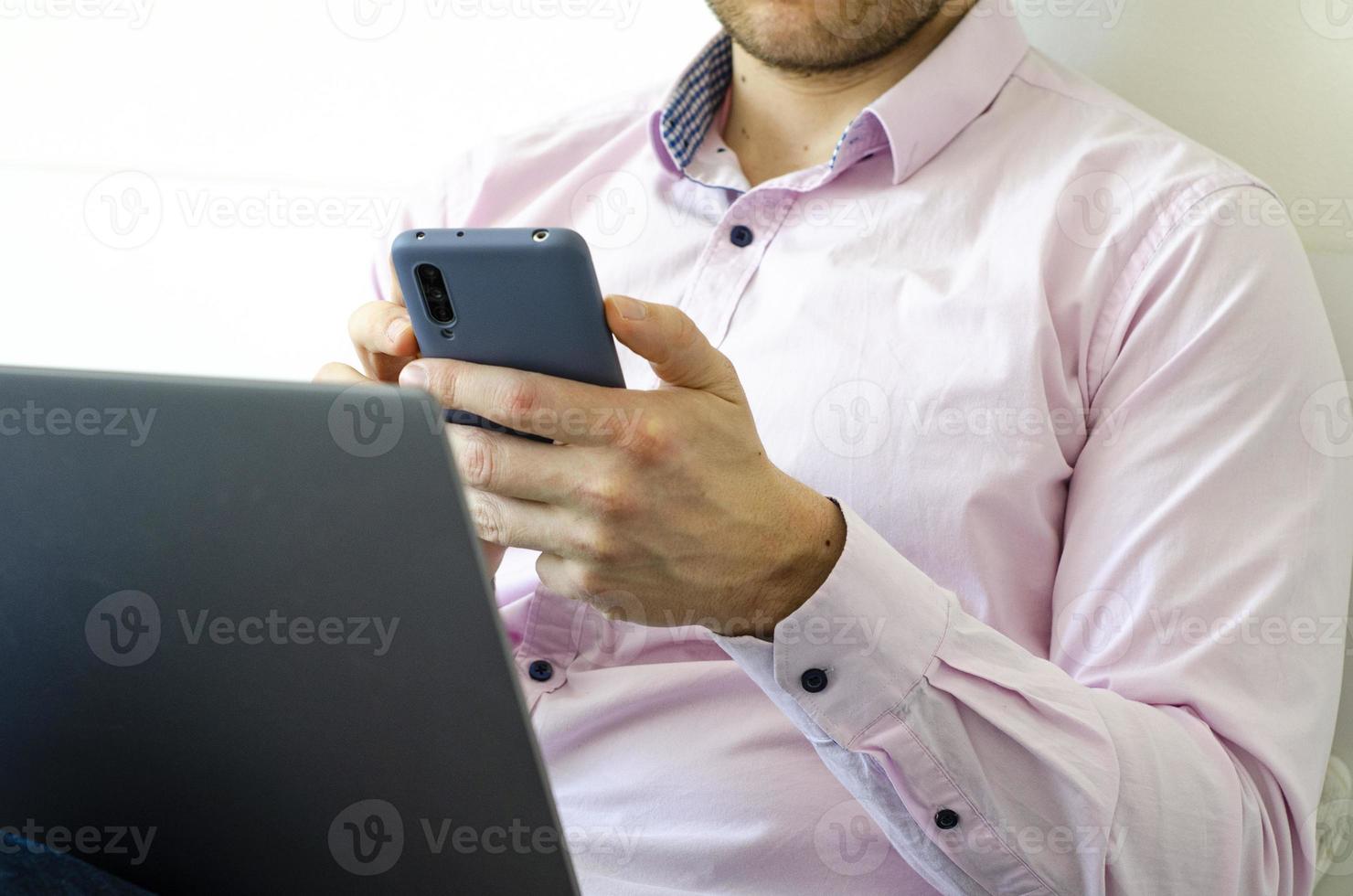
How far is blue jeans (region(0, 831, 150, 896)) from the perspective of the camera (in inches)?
20.7

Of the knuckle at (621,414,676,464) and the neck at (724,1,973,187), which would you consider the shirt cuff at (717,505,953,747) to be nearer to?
the knuckle at (621,414,676,464)

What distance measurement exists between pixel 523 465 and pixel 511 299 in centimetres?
9

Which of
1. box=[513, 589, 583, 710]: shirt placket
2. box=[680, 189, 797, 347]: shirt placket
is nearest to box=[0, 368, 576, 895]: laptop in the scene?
box=[513, 589, 583, 710]: shirt placket

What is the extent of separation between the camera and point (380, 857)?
0.53 m

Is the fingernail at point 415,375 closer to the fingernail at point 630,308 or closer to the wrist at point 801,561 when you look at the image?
the fingernail at point 630,308

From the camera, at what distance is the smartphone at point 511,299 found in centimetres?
61

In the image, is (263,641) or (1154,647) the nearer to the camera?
(263,641)

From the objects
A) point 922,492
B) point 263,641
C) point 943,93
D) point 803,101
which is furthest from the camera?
point 803,101

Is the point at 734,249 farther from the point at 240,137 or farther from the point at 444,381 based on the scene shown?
the point at 240,137

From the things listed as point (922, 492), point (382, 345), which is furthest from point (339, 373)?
point (922, 492)

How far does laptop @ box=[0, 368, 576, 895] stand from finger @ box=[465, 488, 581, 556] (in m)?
0.19

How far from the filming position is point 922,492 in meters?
0.92

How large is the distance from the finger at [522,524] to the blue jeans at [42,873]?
248 millimetres

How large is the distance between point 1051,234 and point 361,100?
959 millimetres
